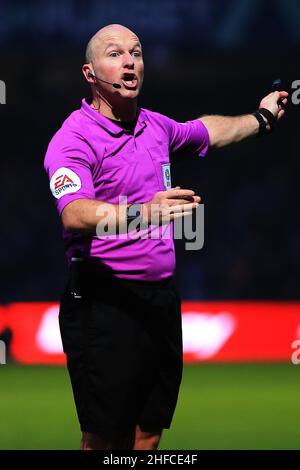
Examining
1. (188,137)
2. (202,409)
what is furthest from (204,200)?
(188,137)

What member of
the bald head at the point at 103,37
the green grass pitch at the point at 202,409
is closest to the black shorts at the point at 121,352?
the bald head at the point at 103,37

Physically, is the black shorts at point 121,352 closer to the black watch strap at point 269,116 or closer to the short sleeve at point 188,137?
the short sleeve at point 188,137

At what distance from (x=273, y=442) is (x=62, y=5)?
24.7ft

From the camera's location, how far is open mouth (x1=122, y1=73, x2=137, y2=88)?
519 cm

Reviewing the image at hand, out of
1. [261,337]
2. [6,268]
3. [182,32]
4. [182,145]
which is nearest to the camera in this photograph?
[182,145]

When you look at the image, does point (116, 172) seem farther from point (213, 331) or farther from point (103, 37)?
point (213, 331)

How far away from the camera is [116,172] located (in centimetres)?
508

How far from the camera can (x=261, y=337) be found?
42.4 ft

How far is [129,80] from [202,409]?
473 cm

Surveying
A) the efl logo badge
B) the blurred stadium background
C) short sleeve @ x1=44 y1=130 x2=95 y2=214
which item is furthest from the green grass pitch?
short sleeve @ x1=44 y1=130 x2=95 y2=214

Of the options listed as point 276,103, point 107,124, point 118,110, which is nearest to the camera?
point 107,124

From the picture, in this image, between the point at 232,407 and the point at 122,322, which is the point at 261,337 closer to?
the point at 232,407

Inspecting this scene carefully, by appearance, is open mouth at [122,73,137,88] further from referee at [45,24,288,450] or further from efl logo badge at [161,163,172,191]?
efl logo badge at [161,163,172,191]
